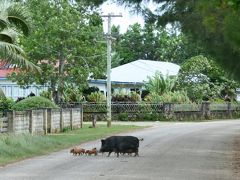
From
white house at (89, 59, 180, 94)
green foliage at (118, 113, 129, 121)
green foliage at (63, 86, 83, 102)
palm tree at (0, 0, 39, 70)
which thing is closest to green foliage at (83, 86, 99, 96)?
green foliage at (63, 86, 83, 102)

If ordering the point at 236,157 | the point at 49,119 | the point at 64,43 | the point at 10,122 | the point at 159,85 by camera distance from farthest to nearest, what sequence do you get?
1. the point at 159,85
2. the point at 64,43
3. the point at 49,119
4. the point at 10,122
5. the point at 236,157

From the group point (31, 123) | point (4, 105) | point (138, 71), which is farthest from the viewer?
point (138, 71)

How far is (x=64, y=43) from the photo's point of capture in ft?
140

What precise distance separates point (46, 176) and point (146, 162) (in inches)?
159

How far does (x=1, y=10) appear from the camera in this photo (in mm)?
20781

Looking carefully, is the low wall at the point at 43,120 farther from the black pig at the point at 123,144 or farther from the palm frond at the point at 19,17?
the black pig at the point at 123,144

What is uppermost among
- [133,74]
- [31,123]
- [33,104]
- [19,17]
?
[133,74]

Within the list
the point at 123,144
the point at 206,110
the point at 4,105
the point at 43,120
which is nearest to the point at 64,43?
the point at 43,120

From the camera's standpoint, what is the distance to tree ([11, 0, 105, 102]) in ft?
138

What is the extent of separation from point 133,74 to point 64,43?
25.2 metres

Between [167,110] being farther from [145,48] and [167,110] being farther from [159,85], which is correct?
[145,48]

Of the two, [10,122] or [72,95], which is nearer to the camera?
[10,122]

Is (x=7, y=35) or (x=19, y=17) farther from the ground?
(x=19, y=17)

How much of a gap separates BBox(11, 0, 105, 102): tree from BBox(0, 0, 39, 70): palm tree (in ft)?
62.5
